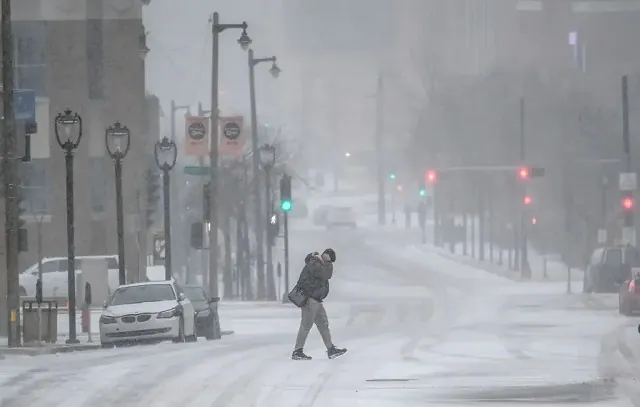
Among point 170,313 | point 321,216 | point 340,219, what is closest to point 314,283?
point 170,313

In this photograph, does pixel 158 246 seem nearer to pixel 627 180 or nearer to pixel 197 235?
pixel 197 235

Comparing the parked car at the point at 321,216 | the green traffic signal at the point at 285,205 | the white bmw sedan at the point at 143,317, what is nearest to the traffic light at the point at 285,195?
the green traffic signal at the point at 285,205

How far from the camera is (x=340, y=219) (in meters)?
125

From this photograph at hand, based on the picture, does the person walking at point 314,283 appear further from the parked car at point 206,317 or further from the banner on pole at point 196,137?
the banner on pole at point 196,137

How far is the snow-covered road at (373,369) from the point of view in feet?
62.0

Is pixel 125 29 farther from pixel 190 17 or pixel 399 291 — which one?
pixel 190 17

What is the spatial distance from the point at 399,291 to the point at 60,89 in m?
19.8

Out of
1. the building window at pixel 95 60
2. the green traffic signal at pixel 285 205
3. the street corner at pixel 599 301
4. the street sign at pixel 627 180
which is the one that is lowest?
the street corner at pixel 599 301

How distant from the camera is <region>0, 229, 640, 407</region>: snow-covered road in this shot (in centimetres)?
1891

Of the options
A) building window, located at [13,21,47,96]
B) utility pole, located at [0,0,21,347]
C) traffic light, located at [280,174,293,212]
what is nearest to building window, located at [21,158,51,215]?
building window, located at [13,21,47,96]

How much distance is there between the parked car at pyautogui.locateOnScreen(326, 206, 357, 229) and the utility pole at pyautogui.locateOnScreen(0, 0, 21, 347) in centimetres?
9417

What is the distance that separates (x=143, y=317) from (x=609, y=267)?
36767mm

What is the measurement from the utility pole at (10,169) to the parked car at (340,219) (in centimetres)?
9417

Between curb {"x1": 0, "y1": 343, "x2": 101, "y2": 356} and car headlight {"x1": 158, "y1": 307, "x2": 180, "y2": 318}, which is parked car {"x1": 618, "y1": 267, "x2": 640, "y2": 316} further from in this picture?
curb {"x1": 0, "y1": 343, "x2": 101, "y2": 356}
